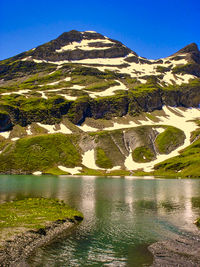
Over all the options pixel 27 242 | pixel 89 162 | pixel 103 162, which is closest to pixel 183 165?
pixel 103 162

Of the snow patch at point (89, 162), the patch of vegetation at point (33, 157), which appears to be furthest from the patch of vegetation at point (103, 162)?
the patch of vegetation at point (33, 157)

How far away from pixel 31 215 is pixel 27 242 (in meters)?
11.7

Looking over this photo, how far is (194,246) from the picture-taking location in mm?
27594

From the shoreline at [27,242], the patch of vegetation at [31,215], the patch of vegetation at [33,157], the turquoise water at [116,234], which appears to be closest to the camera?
the shoreline at [27,242]

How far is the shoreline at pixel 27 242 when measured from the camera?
881 inches

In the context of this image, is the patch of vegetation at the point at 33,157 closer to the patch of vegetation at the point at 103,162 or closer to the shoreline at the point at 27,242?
the patch of vegetation at the point at 103,162

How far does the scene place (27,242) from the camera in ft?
90.0

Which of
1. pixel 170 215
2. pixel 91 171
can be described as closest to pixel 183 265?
pixel 170 215

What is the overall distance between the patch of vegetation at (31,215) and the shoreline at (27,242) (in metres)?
1.21

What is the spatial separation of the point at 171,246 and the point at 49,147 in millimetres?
178582

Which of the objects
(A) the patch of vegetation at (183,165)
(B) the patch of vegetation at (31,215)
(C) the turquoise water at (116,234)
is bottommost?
(C) the turquoise water at (116,234)

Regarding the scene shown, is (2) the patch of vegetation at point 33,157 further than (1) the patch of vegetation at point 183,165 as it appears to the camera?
Yes

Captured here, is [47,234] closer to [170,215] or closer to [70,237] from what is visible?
[70,237]

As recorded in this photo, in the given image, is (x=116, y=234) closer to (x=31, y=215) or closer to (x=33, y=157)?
(x=31, y=215)
